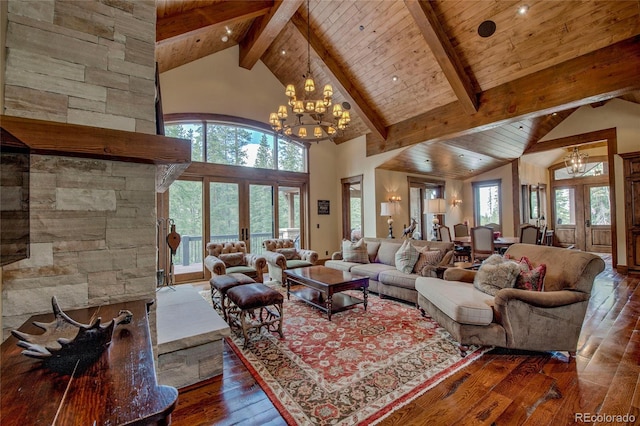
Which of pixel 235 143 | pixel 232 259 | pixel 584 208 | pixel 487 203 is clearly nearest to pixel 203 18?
pixel 235 143

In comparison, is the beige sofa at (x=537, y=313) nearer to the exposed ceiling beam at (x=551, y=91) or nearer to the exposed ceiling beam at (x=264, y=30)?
the exposed ceiling beam at (x=551, y=91)

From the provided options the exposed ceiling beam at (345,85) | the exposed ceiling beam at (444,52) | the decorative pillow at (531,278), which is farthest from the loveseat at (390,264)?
the exposed ceiling beam at (345,85)

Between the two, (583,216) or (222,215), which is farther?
(583,216)

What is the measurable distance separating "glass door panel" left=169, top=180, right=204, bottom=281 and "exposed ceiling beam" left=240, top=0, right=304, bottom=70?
2.93 meters

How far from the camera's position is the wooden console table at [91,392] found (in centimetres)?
72

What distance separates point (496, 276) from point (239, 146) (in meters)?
5.58

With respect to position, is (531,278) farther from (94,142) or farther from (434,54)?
(94,142)

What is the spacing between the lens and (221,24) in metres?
4.21

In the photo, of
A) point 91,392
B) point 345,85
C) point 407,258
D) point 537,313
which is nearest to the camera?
point 91,392

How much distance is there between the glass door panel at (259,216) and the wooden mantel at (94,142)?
4867 millimetres

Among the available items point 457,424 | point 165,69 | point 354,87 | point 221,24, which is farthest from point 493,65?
point 165,69

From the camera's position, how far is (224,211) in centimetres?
620

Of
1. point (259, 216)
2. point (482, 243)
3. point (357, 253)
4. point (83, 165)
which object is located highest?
point (83, 165)

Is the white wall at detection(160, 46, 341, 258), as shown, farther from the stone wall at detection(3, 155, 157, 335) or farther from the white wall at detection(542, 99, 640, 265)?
the white wall at detection(542, 99, 640, 265)
